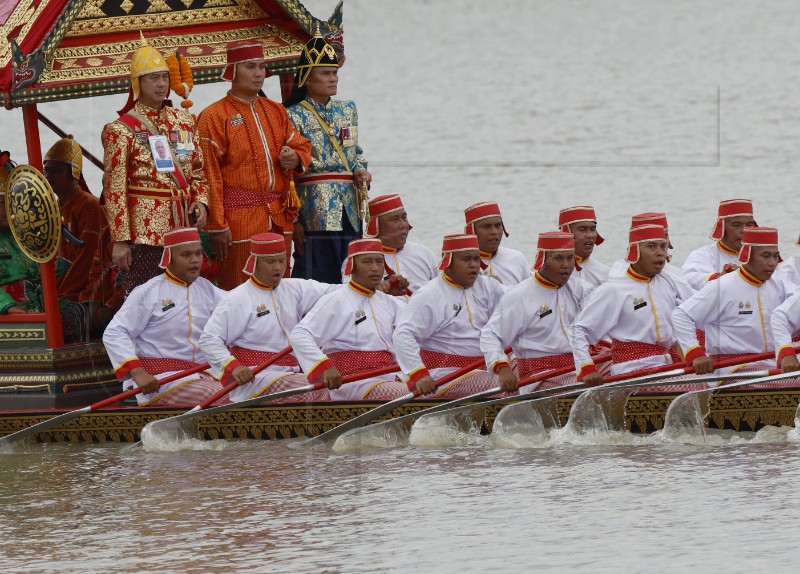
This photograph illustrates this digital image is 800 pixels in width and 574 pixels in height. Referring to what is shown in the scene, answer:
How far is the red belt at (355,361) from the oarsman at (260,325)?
19 centimetres

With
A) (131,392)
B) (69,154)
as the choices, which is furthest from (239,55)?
(131,392)

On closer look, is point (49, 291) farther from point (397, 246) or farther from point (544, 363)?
point (544, 363)

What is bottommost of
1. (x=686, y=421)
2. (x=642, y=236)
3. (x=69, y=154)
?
(x=686, y=421)

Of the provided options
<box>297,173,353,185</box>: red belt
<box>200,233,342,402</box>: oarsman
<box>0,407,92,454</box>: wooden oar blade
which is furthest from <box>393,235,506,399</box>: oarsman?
<box>0,407,92,454</box>: wooden oar blade

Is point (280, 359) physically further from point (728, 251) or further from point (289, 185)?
point (728, 251)

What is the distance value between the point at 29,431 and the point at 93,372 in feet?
1.96

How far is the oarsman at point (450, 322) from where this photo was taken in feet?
41.7

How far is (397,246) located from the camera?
47.0 feet

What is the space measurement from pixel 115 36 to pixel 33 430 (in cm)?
249

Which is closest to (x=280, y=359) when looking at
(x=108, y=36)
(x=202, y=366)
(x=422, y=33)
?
(x=202, y=366)

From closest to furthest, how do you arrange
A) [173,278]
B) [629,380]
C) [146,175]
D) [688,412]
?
[688,412]
[629,380]
[173,278]
[146,175]

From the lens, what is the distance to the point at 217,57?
1398 cm

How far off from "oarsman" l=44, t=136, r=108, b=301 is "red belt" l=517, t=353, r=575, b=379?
9.81 ft

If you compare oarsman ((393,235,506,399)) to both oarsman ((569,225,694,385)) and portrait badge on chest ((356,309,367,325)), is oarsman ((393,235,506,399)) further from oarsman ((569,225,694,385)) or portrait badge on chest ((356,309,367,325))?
oarsman ((569,225,694,385))
